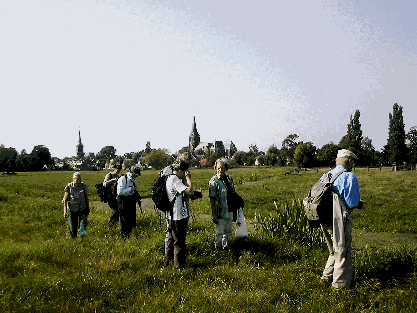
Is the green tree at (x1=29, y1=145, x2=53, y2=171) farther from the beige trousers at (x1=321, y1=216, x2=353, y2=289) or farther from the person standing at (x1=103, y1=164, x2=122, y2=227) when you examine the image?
the beige trousers at (x1=321, y1=216, x2=353, y2=289)

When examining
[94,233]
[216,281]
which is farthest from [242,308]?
[94,233]

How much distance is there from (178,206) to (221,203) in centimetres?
137

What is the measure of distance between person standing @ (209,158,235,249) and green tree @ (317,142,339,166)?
80.0m

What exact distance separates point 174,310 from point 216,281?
95 cm

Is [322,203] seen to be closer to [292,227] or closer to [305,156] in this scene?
[292,227]

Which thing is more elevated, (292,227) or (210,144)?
(210,144)

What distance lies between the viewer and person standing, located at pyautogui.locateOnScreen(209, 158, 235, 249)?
5910mm

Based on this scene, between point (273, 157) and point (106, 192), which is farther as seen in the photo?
point (273, 157)

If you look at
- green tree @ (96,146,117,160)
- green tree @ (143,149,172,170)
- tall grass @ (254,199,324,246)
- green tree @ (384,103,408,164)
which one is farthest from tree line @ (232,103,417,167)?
green tree @ (96,146,117,160)

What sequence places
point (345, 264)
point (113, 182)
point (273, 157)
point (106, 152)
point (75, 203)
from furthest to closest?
1. point (106, 152)
2. point (273, 157)
3. point (113, 182)
4. point (75, 203)
5. point (345, 264)

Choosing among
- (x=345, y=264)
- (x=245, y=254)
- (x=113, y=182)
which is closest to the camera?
(x=345, y=264)

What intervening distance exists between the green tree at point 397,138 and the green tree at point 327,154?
647 inches

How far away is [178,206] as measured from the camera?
188 inches

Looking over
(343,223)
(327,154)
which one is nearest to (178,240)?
(343,223)
